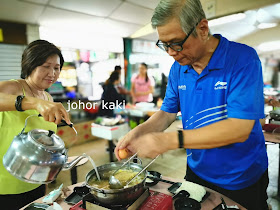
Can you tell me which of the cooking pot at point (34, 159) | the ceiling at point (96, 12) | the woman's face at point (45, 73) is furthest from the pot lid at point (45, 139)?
the ceiling at point (96, 12)

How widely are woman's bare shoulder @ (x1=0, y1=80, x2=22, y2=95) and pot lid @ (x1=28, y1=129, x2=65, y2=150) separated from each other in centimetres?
62

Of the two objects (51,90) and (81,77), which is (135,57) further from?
(51,90)

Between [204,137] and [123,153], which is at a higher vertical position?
[204,137]

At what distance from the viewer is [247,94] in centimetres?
115

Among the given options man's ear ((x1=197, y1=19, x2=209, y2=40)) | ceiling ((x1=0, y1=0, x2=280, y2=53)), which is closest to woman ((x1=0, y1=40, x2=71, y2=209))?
man's ear ((x1=197, y1=19, x2=209, y2=40))

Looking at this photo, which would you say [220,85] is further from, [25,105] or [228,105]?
[25,105]

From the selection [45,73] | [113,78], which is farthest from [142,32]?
[45,73]

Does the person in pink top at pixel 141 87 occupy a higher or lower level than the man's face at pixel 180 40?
lower

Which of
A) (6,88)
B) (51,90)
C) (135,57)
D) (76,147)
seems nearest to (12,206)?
(6,88)

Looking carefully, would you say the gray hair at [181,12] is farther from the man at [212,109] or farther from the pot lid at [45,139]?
the pot lid at [45,139]

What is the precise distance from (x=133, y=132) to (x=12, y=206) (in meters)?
1.19

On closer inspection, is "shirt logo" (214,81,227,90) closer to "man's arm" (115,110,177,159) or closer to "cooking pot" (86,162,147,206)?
"man's arm" (115,110,177,159)

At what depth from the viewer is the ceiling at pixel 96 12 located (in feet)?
14.6

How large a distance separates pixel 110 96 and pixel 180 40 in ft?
13.9
